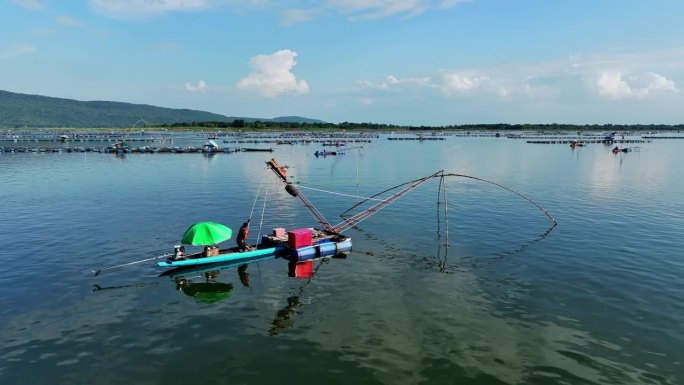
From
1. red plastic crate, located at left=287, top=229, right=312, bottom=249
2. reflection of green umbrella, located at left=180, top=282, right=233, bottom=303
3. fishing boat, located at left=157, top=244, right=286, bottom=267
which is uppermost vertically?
red plastic crate, located at left=287, top=229, right=312, bottom=249

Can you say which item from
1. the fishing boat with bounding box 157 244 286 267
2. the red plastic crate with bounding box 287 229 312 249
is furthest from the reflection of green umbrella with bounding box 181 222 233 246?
the red plastic crate with bounding box 287 229 312 249

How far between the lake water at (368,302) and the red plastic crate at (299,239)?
80.5 inches

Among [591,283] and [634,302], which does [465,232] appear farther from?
[634,302]

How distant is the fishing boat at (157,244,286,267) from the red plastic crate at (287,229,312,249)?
0.97 metres

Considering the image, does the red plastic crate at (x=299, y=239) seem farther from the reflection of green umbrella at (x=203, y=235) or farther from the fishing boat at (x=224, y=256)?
the reflection of green umbrella at (x=203, y=235)

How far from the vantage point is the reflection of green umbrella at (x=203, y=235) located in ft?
93.0

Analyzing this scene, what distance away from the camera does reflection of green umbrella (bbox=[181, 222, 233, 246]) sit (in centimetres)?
2836

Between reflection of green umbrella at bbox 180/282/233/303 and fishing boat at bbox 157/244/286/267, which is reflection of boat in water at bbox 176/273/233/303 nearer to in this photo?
reflection of green umbrella at bbox 180/282/233/303

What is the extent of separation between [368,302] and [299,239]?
9.59m

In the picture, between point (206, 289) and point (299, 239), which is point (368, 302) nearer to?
point (299, 239)

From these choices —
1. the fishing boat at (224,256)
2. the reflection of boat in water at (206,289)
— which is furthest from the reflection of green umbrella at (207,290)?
the fishing boat at (224,256)

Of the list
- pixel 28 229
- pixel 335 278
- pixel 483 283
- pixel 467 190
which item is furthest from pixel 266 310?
pixel 467 190

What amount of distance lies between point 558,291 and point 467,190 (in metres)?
40.3

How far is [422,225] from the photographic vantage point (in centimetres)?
4362
